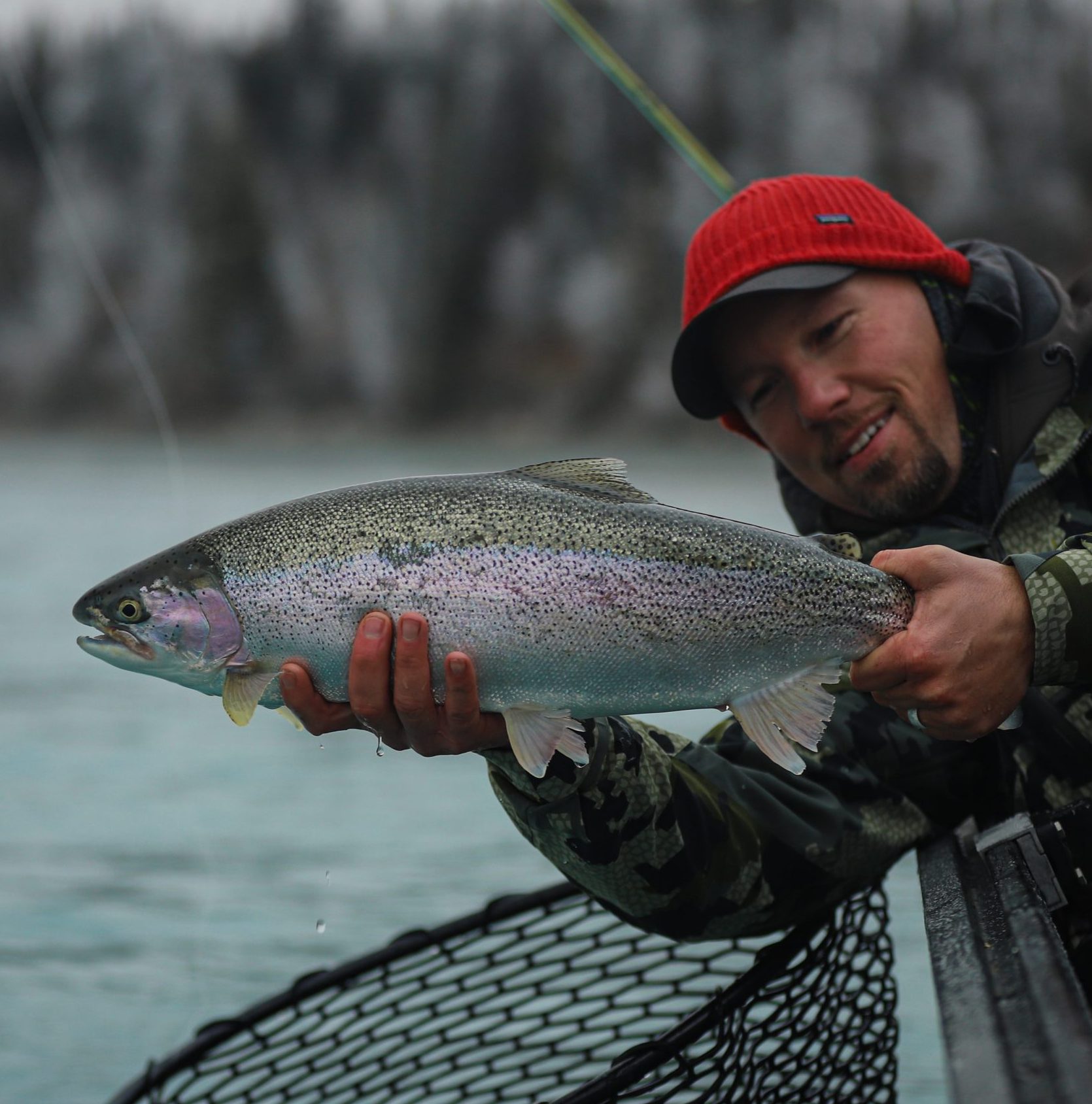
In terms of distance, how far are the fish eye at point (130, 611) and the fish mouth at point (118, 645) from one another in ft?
0.07

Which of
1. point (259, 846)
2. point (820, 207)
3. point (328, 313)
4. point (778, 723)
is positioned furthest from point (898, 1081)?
point (328, 313)

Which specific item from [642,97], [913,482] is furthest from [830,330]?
[642,97]

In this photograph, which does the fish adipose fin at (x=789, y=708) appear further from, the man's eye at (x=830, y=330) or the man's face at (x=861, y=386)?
the man's eye at (x=830, y=330)

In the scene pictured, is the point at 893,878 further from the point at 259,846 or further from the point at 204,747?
the point at 204,747

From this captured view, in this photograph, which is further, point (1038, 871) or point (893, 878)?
point (893, 878)

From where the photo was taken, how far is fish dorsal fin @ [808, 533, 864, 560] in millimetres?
1991

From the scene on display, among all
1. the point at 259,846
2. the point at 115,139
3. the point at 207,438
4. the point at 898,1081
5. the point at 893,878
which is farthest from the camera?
the point at 115,139

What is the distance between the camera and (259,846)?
529 cm

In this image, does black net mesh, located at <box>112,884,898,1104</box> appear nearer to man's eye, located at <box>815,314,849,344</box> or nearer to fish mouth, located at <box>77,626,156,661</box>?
fish mouth, located at <box>77,626,156,661</box>

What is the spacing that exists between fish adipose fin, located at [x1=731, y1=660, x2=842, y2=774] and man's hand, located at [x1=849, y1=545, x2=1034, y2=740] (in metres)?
0.06

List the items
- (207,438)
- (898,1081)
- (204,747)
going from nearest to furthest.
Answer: (898,1081)
(204,747)
(207,438)

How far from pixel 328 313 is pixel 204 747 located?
90.2 feet

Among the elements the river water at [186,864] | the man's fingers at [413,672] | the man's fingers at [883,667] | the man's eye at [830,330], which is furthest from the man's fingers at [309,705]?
the man's eye at [830,330]

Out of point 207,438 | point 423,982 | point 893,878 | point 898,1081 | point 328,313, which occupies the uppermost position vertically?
point 328,313
